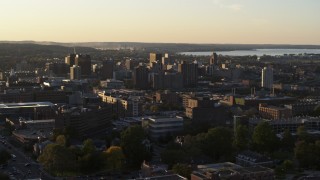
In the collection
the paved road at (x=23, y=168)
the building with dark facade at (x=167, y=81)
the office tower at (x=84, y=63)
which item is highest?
the office tower at (x=84, y=63)

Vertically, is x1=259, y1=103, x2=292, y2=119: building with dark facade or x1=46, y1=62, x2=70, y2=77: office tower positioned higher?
x1=46, y1=62, x2=70, y2=77: office tower

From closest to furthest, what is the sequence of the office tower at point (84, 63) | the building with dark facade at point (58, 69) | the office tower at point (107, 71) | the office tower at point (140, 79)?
1. the office tower at point (140, 79)
2. the office tower at point (84, 63)
3. the office tower at point (107, 71)
4. the building with dark facade at point (58, 69)

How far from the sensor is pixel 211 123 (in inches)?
837

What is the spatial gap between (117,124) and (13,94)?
342 inches

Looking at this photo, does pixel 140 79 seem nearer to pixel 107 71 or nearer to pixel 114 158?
pixel 107 71

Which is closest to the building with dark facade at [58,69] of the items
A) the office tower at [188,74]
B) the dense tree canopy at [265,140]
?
the office tower at [188,74]

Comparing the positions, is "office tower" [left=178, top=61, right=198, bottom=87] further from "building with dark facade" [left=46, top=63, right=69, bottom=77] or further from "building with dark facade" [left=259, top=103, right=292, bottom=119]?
"building with dark facade" [left=259, top=103, right=292, bottom=119]

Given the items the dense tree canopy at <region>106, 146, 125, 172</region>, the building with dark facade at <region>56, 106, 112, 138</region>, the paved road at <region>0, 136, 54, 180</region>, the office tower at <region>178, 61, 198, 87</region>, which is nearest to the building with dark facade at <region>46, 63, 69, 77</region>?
the office tower at <region>178, 61, 198, 87</region>

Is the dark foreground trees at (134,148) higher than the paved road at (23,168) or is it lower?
higher

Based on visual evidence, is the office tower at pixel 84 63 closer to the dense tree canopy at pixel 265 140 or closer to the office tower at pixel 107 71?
the office tower at pixel 107 71

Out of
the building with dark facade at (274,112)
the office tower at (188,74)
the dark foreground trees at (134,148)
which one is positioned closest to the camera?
the dark foreground trees at (134,148)

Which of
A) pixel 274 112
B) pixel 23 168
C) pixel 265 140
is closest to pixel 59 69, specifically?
pixel 274 112

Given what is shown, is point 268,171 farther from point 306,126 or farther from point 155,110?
point 155,110

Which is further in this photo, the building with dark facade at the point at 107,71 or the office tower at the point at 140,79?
the building with dark facade at the point at 107,71
